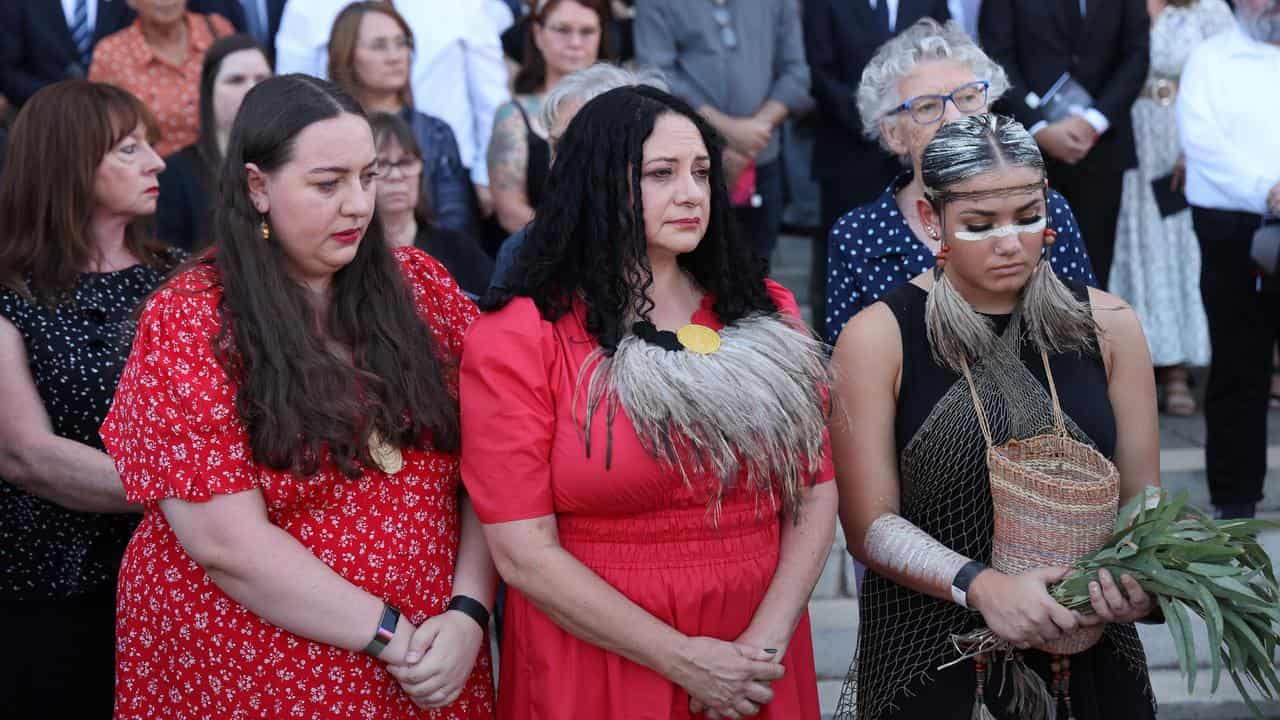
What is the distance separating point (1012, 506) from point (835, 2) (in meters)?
3.81

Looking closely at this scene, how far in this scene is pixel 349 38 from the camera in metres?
5.31

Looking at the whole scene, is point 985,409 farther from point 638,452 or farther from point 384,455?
point 384,455

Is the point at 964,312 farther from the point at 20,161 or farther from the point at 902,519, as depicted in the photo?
the point at 20,161

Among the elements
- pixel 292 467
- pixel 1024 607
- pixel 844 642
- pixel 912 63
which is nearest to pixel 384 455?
pixel 292 467

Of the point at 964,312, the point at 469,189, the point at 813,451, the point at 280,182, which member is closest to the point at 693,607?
the point at 813,451

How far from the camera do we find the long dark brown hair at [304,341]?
2.51m

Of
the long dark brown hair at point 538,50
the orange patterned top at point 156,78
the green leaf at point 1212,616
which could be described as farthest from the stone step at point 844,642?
the orange patterned top at point 156,78

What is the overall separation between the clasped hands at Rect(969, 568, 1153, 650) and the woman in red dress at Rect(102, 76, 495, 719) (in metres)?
1.06

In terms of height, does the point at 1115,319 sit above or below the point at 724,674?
above

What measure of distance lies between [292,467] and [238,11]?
4143 millimetres

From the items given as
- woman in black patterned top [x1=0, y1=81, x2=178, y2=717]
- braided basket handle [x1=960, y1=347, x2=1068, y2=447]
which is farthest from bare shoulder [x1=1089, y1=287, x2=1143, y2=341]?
woman in black patterned top [x1=0, y1=81, x2=178, y2=717]

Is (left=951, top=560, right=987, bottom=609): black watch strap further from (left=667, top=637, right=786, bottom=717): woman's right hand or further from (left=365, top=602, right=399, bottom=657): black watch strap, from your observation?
(left=365, top=602, right=399, bottom=657): black watch strap

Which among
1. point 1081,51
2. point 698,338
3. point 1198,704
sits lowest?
point 1198,704

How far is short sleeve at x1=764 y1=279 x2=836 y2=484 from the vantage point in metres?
2.77
